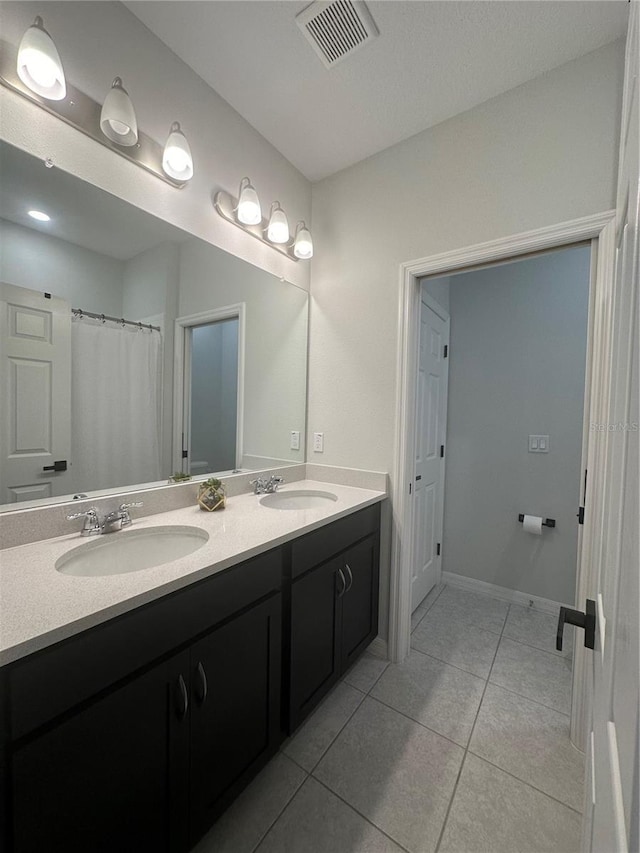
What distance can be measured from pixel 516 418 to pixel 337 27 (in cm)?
226

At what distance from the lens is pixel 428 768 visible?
1.30 meters

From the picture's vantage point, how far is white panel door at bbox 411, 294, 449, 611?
2.26 metres

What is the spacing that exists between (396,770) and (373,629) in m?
0.60

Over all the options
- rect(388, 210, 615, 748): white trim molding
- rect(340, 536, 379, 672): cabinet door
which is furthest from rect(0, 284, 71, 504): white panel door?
rect(388, 210, 615, 748): white trim molding

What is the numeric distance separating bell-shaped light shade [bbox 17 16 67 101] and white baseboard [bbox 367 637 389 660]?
2.62 m

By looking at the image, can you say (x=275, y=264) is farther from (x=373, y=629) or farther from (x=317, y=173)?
(x=373, y=629)

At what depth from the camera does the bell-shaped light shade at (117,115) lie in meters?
1.17

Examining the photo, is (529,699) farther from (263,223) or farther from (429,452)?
(263,223)

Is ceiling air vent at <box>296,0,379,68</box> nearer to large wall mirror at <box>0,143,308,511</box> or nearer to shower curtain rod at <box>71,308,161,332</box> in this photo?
large wall mirror at <box>0,143,308,511</box>

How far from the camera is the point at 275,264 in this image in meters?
1.96

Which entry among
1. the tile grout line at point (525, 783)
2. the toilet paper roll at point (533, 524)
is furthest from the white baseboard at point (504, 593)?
the tile grout line at point (525, 783)

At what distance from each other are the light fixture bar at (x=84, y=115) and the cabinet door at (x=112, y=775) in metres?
1.59

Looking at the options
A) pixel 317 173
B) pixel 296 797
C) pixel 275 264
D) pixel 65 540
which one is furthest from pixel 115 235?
pixel 296 797

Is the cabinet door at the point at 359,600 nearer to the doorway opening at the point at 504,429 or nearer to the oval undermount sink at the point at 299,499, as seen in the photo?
the oval undermount sink at the point at 299,499
